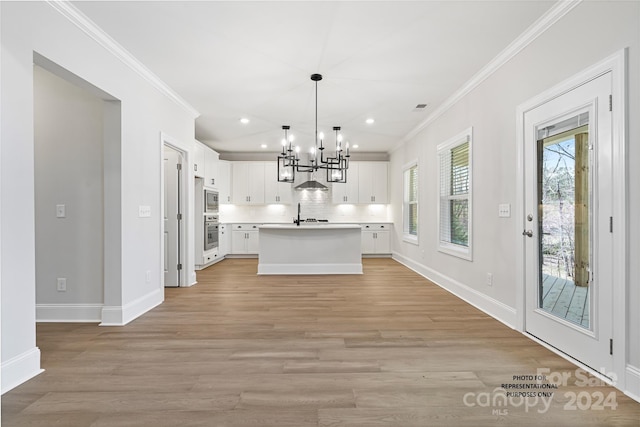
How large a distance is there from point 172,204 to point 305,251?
2.38 metres

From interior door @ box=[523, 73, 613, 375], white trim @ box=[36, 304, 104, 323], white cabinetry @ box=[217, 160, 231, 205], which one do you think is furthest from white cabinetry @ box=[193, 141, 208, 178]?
interior door @ box=[523, 73, 613, 375]

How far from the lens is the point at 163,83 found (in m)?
3.95

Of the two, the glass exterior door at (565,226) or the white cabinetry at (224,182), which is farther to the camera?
the white cabinetry at (224,182)

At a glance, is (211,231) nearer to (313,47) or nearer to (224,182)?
(224,182)

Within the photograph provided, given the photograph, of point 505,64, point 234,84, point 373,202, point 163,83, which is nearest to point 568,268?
point 505,64

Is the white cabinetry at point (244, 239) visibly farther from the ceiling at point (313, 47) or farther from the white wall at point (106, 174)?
the white wall at point (106, 174)

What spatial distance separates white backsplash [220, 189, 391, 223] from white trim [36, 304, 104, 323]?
5.41m

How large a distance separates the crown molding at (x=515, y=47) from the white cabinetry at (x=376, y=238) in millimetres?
3812

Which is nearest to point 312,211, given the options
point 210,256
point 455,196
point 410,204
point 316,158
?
point 410,204

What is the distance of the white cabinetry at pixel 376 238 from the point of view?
26.8 feet

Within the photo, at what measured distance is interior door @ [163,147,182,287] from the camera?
15.7ft

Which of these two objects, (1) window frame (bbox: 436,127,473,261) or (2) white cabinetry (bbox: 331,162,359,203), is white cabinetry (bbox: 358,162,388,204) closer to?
(2) white cabinetry (bbox: 331,162,359,203)

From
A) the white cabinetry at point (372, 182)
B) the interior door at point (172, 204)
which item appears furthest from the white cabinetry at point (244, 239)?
the interior door at point (172, 204)

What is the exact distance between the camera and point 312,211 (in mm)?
8656
